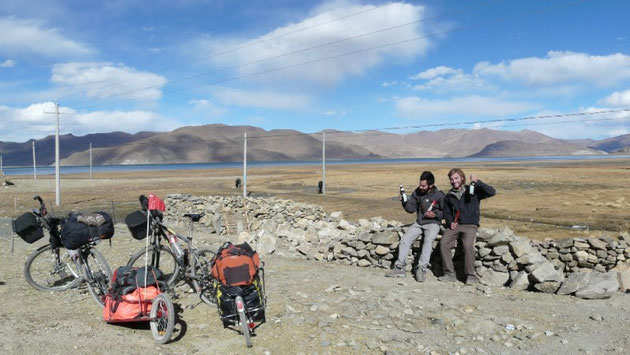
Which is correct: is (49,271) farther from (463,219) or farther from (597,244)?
(597,244)

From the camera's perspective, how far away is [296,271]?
8.17m

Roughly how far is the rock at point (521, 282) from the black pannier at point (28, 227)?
7.53 meters

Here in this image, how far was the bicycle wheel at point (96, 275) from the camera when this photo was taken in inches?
249

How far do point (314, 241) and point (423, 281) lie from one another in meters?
3.45

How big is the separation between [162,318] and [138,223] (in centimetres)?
167

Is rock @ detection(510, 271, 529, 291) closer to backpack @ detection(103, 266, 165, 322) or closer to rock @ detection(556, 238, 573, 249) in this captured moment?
rock @ detection(556, 238, 573, 249)

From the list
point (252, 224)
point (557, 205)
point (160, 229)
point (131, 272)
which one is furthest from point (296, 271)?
point (557, 205)

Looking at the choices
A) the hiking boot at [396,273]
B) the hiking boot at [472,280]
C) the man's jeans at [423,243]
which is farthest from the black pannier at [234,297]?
the hiking boot at [472,280]

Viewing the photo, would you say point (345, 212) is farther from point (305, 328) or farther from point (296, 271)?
point (305, 328)

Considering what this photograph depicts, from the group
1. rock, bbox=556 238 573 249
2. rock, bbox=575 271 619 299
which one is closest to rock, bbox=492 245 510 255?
rock, bbox=575 271 619 299

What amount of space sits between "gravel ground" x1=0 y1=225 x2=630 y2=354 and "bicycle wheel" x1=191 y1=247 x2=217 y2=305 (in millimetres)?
151

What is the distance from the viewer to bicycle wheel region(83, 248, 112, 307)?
6.31 metres

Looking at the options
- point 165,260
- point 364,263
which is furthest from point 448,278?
point 165,260

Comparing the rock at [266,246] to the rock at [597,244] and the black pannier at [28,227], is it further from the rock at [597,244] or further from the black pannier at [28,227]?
the rock at [597,244]
